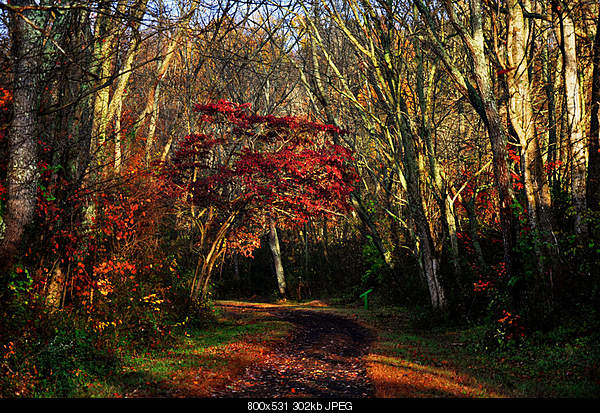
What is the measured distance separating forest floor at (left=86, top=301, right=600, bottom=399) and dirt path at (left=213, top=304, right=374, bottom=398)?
0.07 ft

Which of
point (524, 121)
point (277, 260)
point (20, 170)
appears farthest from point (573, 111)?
point (277, 260)

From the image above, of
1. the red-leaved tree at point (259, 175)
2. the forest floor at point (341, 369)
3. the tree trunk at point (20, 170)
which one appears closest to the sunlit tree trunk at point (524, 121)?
the forest floor at point (341, 369)

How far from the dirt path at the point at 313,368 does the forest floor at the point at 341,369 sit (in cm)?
2

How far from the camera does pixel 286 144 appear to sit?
16.1 metres

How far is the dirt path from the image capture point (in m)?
8.66

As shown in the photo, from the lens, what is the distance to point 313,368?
35.4 feet

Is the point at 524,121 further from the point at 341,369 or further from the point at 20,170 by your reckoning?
the point at 20,170

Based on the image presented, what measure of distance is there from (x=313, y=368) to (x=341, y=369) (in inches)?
24.5

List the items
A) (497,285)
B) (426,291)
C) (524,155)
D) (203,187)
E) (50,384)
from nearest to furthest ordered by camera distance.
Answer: (50,384) → (524,155) → (497,285) → (203,187) → (426,291)


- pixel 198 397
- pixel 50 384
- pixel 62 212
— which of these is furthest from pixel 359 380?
pixel 62 212

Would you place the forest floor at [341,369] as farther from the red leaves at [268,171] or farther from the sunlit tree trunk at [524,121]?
the red leaves at [268,171]

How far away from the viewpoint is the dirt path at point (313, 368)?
28.4 feet

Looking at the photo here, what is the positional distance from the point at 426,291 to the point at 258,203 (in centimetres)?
860

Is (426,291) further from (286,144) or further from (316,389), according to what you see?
(316,389)
